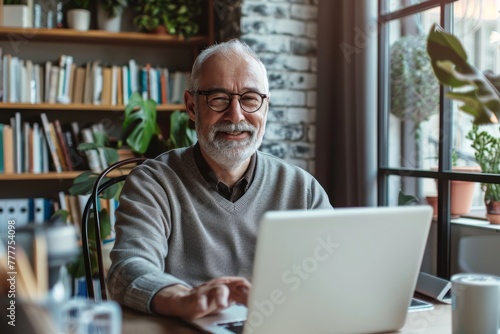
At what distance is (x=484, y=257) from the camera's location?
249 cm

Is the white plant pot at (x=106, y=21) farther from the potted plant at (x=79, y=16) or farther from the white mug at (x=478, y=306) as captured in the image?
the white mug at (x=478, y=306)

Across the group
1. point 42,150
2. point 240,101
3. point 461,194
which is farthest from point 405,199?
point 42,150

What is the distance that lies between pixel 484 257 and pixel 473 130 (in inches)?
20.5

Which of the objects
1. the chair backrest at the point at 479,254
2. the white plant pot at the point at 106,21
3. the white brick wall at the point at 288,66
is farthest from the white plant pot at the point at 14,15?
the chair backrest at the point at 479,254

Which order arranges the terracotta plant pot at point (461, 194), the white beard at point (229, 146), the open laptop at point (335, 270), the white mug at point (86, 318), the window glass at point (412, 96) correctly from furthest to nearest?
1. the window glass at point (412, 96)
2. the terracotta plant pot at point (461, 194)
3. the white beard at point (229, 146)
4. the open laptop at point (335, 270)
5. the white mug at point (86, 318)

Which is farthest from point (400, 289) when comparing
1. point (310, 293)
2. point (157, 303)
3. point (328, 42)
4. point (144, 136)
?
point (328, 42)

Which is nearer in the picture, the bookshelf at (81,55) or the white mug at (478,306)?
the white mug at (478,306)

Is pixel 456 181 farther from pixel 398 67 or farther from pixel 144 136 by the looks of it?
pixel 144 136

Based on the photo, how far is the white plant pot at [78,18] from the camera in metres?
3.45

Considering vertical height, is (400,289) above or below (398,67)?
below

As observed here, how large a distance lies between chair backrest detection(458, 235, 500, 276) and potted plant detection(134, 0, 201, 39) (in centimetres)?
192

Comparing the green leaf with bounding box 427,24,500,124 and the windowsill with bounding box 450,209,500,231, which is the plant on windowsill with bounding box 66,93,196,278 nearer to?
the windowsill with bounding box 450,209,500,231

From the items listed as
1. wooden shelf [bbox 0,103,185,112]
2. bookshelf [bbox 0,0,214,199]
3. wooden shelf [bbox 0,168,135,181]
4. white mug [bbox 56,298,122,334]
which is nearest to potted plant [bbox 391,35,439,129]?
bookshelf [bbox 0,0,214,199]

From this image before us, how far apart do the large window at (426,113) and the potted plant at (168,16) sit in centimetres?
113
